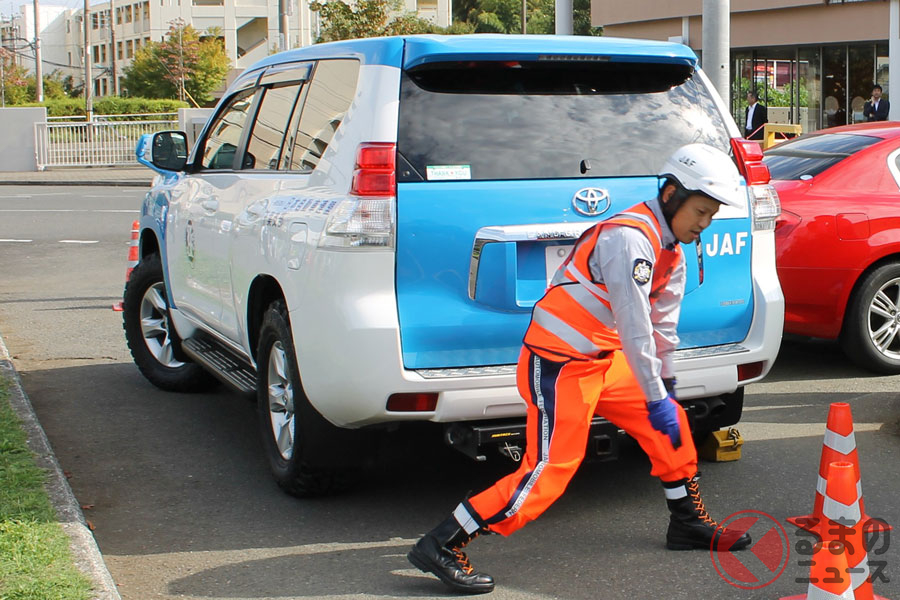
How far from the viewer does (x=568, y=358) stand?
406 centimetres

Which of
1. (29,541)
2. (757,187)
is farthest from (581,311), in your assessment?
(29,541)

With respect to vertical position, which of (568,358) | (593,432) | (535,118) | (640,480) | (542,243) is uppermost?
(535,118)

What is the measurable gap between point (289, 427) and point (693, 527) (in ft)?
5.89

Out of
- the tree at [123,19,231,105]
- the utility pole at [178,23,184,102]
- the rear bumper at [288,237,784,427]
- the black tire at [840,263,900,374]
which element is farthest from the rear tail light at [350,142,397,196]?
the tree at [123,19,231,105]

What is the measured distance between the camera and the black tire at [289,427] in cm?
495

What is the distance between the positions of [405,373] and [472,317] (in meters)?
0.34

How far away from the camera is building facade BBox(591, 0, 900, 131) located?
87.0ft

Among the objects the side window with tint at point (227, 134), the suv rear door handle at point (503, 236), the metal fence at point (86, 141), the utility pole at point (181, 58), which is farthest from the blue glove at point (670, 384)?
the utility pole at point (181, 58)

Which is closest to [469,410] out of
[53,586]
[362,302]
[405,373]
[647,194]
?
[405,373]

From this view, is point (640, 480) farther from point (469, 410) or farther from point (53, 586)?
point (53, 586)

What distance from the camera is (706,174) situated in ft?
12.9

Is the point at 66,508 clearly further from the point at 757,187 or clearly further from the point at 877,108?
the point at 877,108

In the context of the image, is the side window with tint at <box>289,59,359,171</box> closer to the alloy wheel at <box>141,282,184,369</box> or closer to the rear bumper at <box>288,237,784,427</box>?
the rear bumper at <box>288,237,784,427</box>

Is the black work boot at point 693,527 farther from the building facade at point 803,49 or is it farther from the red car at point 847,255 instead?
the building facade at point 803,49
